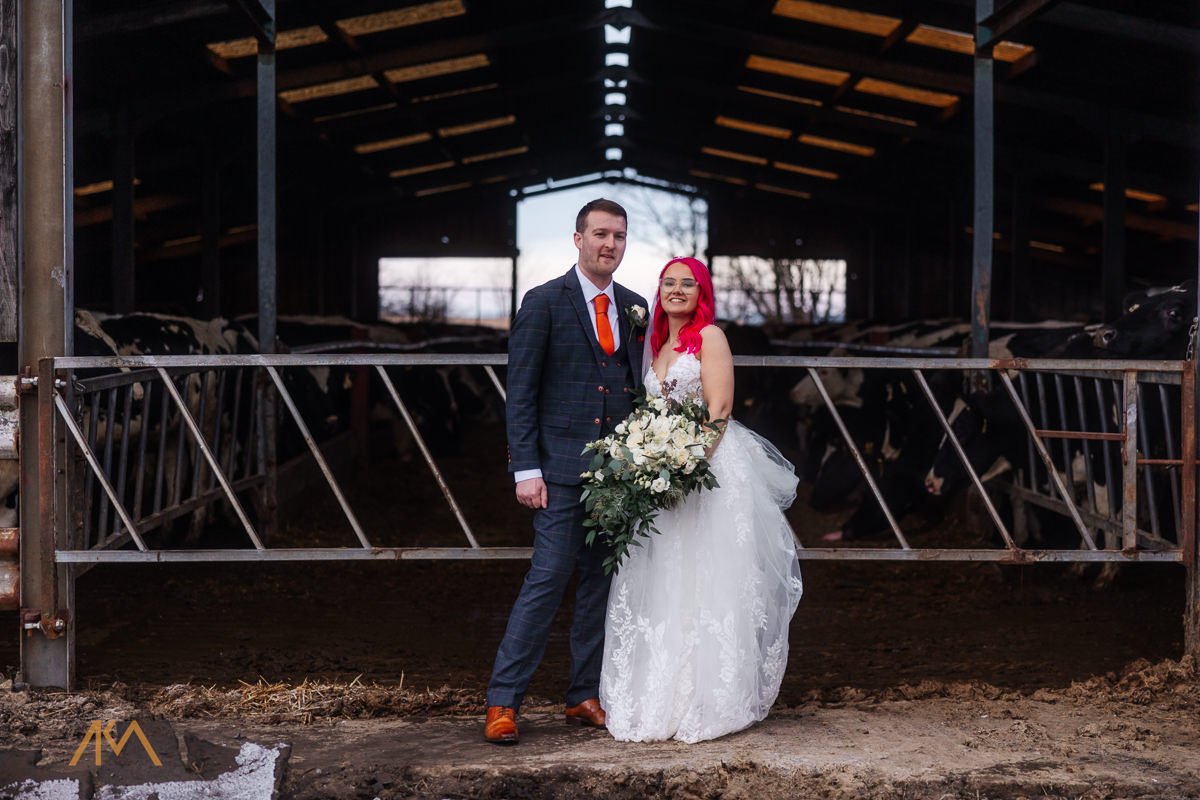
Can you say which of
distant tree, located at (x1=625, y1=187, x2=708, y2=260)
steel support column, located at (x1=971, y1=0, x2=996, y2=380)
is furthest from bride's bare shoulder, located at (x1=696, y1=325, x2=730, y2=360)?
distant tree, located at (x1=625, y1=187, x2=708, y2=260)

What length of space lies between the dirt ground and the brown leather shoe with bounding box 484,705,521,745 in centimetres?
5

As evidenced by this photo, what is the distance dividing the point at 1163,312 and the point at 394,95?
861 cm

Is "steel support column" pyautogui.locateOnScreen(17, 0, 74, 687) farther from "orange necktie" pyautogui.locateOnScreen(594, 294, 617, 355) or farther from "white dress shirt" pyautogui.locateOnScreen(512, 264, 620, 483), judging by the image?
"orange necktie" pyautogui.locateOnScreen(594, 294, 617, 355)

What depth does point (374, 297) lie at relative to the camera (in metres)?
21.0

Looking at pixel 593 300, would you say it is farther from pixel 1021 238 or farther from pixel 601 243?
pixel 1021 238

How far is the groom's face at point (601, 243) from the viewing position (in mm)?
3432

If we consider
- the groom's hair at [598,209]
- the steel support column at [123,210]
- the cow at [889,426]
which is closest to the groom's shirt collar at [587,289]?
the groom's hair at [598,209]

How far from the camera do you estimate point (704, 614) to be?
3434 mm

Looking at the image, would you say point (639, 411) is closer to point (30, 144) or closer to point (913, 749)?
point (913, 749)

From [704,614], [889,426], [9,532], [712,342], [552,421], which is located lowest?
[704,614]

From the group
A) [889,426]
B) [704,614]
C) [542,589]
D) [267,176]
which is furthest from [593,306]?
[889,426]

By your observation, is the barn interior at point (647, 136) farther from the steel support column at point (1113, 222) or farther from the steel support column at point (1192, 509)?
the steel support column at point (1192, 509)

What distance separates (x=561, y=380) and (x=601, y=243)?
413mm

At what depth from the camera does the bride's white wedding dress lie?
3.43m
